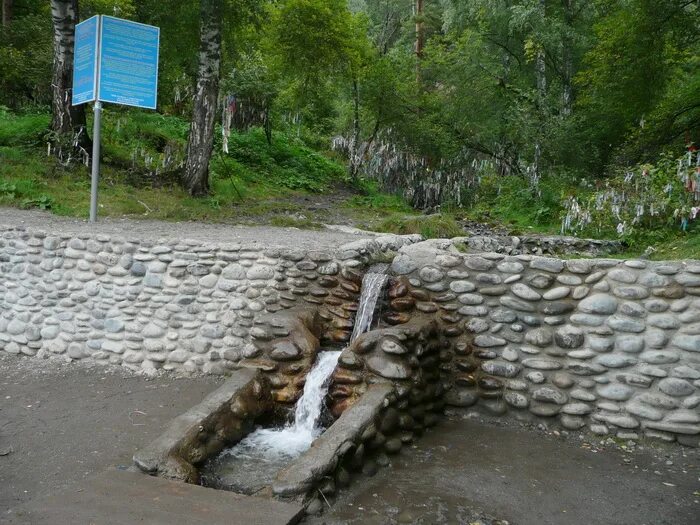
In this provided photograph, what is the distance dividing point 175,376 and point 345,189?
1181 cm

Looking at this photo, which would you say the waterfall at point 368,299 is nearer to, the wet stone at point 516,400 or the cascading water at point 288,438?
the cascading water at point 288,438

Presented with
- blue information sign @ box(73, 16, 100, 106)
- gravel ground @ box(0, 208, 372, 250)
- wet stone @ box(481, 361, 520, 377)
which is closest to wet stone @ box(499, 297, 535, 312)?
wet stone @ box(481, 361, 520, 377)

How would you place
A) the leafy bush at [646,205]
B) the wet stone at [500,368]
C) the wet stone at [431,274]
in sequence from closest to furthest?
the wet stone at [500,368] < the wet stone at [431,274] < the leafy bush at [646,205]

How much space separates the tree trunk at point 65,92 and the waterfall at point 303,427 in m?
8.18

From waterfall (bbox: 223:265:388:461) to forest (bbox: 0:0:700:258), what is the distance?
4.43 meters

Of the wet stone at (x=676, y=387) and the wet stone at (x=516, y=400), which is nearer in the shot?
the wet stone at (x=676, y=387)

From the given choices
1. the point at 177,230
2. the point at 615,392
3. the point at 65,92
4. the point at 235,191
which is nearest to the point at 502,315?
the point at 615,392

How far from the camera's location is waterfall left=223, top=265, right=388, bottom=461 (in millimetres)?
4780

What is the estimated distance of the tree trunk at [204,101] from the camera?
1084 centimetres

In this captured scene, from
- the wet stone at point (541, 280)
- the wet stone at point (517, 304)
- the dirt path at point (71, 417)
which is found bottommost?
the dirt path at point (71, 417)

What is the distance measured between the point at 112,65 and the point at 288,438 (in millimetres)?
5499

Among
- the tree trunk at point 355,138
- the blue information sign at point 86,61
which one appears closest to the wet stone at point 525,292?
the blue information sign at point 86,61

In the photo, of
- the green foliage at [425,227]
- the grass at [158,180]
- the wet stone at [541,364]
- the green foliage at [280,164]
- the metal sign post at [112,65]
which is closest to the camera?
the wet stone at [541,364]

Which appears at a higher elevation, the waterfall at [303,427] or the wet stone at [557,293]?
the wet stone at [557,293]
